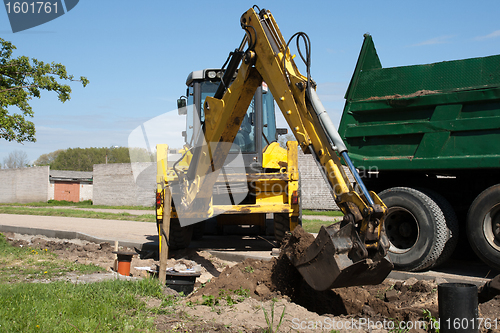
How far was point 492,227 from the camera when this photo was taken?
551 cm

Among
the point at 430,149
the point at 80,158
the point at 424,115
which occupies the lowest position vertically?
the point at 430,149

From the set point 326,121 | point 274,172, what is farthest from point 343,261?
point 274,172

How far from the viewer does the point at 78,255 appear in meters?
8.21

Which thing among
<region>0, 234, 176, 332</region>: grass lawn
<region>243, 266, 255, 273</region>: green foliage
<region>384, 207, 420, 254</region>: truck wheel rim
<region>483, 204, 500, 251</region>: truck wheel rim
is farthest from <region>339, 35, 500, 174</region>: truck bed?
<region>0, 234, 176, 332</region>: grass lawn

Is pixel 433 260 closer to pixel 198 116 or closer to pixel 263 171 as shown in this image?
pixel 263 171

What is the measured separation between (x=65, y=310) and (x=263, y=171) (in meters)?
4.83

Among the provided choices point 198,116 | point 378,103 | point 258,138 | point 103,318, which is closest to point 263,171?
point 258,138

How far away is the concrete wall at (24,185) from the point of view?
128ft

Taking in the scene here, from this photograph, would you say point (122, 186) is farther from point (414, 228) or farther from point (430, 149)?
point (430, 149)

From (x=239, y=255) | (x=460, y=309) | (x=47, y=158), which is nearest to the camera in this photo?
(x=460, y=309)

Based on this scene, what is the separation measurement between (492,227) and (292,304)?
313 cm

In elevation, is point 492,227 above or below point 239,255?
above

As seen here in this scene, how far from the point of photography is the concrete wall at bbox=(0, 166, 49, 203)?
128 ft

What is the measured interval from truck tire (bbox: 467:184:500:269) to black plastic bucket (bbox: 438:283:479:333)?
8.20 ft
